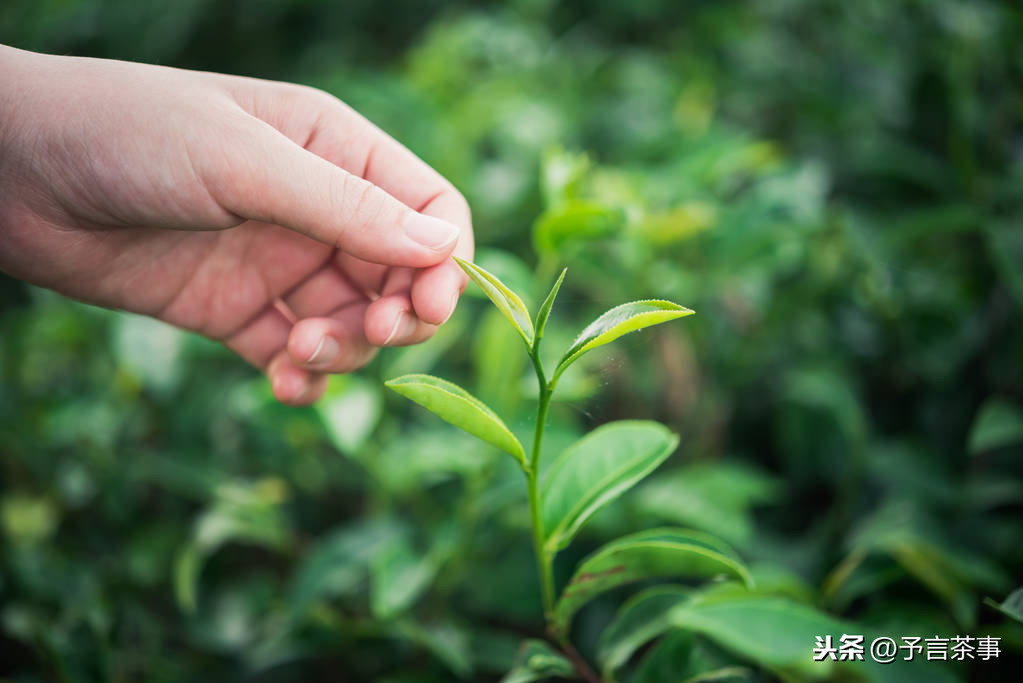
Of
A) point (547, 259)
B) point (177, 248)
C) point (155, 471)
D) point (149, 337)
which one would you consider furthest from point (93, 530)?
point (547, 259)

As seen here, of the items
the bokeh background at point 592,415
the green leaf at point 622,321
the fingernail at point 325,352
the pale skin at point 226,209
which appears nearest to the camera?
the green leaf at point 622,321

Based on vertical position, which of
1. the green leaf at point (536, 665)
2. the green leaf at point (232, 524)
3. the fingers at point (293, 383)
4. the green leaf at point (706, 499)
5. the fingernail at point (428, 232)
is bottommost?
the green leaf at point (232, 524)

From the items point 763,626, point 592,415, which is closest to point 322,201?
point 592,415

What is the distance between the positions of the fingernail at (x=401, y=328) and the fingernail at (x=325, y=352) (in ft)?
0.25

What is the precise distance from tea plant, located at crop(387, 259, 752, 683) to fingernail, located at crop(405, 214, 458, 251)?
0.10m

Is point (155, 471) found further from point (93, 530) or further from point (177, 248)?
point (177, 248)

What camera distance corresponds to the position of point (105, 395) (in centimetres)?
129

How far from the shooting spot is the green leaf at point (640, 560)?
65cm

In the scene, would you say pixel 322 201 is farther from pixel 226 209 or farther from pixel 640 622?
pixel 640 622

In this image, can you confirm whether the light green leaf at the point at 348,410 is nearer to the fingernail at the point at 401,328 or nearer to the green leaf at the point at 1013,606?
the fingernail at the point at 401,328

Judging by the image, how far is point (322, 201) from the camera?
0.65m

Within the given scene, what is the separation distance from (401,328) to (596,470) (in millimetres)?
253

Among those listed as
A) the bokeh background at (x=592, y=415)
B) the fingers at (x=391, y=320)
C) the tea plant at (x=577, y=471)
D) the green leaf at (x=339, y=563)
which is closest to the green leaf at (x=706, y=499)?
the bokeh background at (x=592, y=415)

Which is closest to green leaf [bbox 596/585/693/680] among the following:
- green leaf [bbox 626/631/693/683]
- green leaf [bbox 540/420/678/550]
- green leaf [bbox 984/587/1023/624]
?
green leaf [bbox 626/631/693/683]
